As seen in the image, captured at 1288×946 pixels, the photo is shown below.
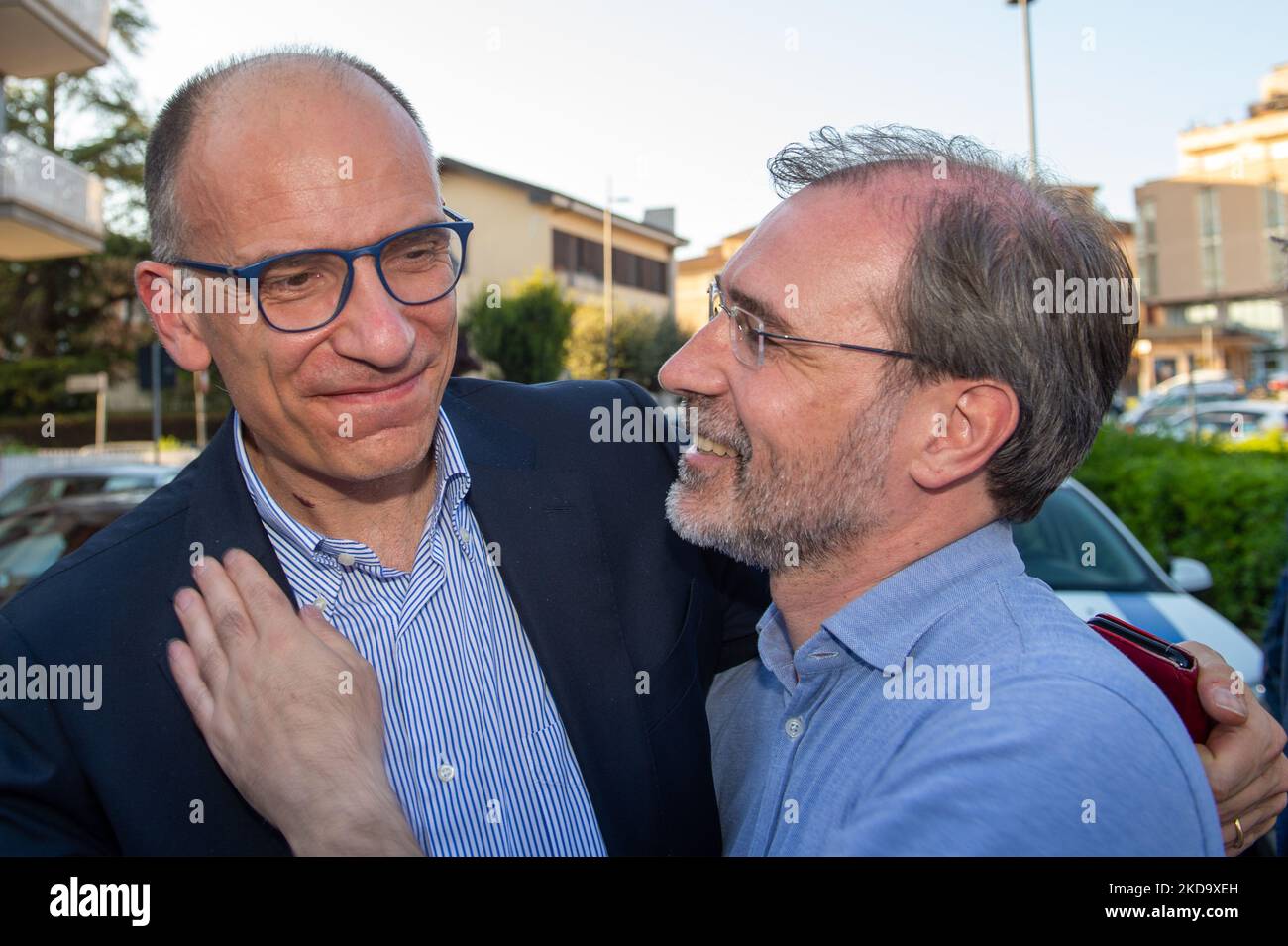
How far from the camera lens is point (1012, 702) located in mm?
1472

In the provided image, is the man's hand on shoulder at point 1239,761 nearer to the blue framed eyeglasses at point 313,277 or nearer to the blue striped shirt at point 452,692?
the blue striped shirt at point 452,692

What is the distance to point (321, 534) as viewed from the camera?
200 centimetres

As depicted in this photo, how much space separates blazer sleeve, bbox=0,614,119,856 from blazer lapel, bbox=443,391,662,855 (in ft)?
2.46

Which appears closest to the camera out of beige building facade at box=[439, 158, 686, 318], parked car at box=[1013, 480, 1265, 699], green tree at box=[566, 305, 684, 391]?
parked car at box=[1013, 480, 1265, 699]

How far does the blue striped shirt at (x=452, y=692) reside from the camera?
185cm

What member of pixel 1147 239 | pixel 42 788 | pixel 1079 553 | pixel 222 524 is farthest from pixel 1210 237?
pixel 42 788

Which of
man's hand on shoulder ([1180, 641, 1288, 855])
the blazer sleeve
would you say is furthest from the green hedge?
the blazer sleeve

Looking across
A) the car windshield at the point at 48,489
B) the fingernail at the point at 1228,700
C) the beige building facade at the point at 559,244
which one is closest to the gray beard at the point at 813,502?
the fingernail at the point at 1228,700

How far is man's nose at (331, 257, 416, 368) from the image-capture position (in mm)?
1849

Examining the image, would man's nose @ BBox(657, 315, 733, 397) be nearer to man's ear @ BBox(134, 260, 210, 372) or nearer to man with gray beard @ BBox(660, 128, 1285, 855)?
man with gray beard @ BBox(660, 128, 1285, 855)
